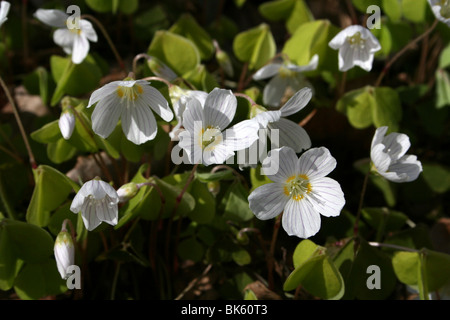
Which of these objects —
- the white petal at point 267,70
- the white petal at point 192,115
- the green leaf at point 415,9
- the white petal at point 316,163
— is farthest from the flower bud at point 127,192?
the green leaf at point 415,9

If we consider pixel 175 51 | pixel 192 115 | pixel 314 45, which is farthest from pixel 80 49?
pixel 314 45

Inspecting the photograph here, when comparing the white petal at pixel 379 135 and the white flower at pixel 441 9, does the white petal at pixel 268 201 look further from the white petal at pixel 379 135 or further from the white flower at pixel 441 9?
the white flower at pixel 441 9

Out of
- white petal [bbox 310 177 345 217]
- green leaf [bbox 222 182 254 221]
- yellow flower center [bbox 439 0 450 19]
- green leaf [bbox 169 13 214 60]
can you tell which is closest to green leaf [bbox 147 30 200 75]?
green leaf [bbox 169 13 214 60]

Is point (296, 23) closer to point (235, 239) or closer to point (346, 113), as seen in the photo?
point (346, 113)

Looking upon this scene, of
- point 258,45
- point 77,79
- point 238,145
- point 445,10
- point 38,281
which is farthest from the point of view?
point 258,45

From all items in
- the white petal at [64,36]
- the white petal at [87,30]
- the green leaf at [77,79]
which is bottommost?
the green leaf at [77,79]

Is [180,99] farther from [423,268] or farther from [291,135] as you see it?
[423,268]

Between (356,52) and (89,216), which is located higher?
(356,52)
